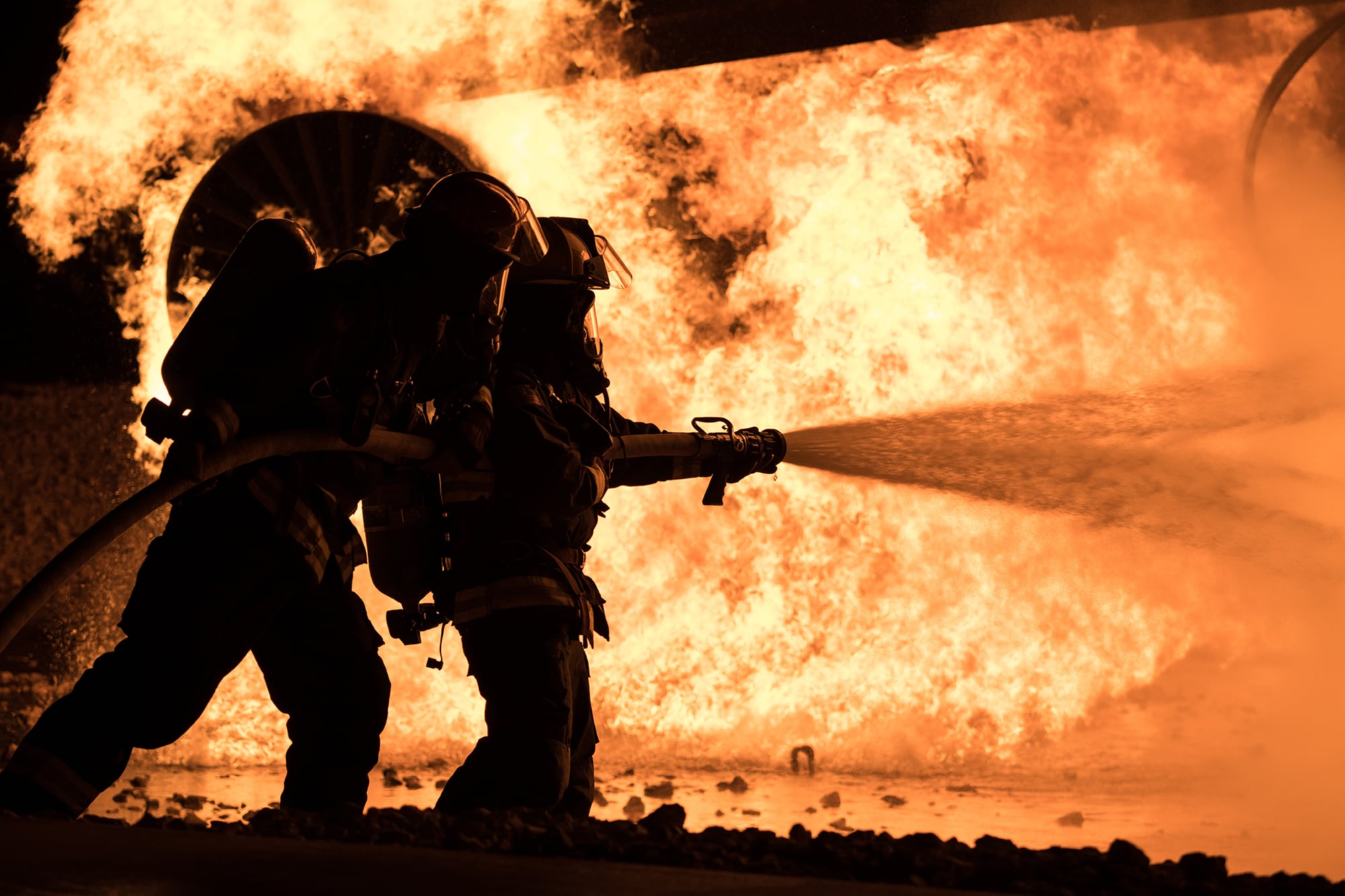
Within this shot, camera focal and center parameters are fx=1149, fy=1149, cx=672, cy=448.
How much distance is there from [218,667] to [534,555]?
36.0 inches

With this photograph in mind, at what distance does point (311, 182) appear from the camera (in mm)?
6297

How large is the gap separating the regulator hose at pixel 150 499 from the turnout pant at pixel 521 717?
652 millimetres

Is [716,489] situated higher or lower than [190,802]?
higher

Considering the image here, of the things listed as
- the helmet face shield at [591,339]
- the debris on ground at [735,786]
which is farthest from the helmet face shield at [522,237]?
the debris on ground at [735,786]

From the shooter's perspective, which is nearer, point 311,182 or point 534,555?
point 534,555

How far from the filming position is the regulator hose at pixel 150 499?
2508 millimetres

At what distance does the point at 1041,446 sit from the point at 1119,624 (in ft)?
3.76

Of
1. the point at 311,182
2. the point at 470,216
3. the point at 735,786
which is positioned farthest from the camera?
the point at 311,182

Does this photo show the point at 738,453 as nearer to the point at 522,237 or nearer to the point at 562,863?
the point at 522,237

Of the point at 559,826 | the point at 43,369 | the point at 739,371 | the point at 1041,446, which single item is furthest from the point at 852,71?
the point at 43,369

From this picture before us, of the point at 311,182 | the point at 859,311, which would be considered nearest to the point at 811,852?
the point at 859,311

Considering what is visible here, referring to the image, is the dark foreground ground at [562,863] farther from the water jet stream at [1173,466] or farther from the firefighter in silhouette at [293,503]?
the water jet stream at [1173,466]

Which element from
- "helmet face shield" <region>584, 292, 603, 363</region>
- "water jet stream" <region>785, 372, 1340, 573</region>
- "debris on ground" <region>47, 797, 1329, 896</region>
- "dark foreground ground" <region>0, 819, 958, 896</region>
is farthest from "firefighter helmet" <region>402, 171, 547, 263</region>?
"water jet stream" <region>785, 372, 1340, 573</region>

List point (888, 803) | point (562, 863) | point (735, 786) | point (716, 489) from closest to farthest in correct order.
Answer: point (562, 863) < point (716, 489) < point (888, 803) < point (735, 786)
